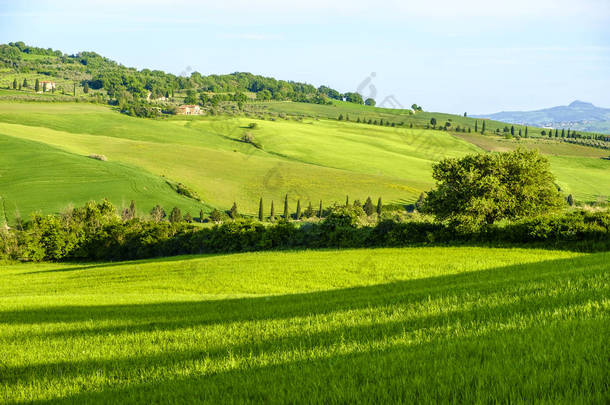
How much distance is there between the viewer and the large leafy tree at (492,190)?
45.5 m

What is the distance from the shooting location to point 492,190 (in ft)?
150

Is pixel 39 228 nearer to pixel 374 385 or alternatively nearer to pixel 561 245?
pixel 561 245

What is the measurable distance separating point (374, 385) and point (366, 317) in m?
5.73

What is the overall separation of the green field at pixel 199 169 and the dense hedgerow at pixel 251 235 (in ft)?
110

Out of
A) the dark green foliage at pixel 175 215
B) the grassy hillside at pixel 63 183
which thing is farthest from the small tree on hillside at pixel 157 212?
the grassy hillside at pixel 63 183

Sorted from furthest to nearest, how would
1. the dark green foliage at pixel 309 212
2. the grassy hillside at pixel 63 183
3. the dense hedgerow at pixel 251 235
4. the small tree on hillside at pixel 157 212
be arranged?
the dark green foliage at pixel 309 212 < the grassy hillside at pixel 63 183 < the small tree on hillside at pixel 157 212 < the dense hedgerow at pixel 251 235

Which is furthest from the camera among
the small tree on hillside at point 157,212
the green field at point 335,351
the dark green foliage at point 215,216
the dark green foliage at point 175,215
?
the dark green foliage at point 215,216

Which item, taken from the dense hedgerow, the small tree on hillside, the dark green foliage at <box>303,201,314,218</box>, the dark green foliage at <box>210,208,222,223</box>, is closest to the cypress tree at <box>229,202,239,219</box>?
the dark green foliage at <box>210,208,222,223</box>

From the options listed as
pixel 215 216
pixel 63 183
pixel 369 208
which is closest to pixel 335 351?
pixel 215 216

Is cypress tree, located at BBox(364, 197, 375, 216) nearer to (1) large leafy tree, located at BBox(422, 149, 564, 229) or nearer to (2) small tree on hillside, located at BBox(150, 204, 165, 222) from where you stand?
(2) small tree on hillside, located at BBox(150, 204, 165, 222)

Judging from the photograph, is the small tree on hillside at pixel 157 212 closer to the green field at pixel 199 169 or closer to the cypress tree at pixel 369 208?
the green field at pixel 199 169

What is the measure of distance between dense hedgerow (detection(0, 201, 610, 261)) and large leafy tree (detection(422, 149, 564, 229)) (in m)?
1.89

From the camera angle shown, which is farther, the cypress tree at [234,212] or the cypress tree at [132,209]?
the cypress tree at [234,212]

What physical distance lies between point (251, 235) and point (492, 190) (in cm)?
2922
